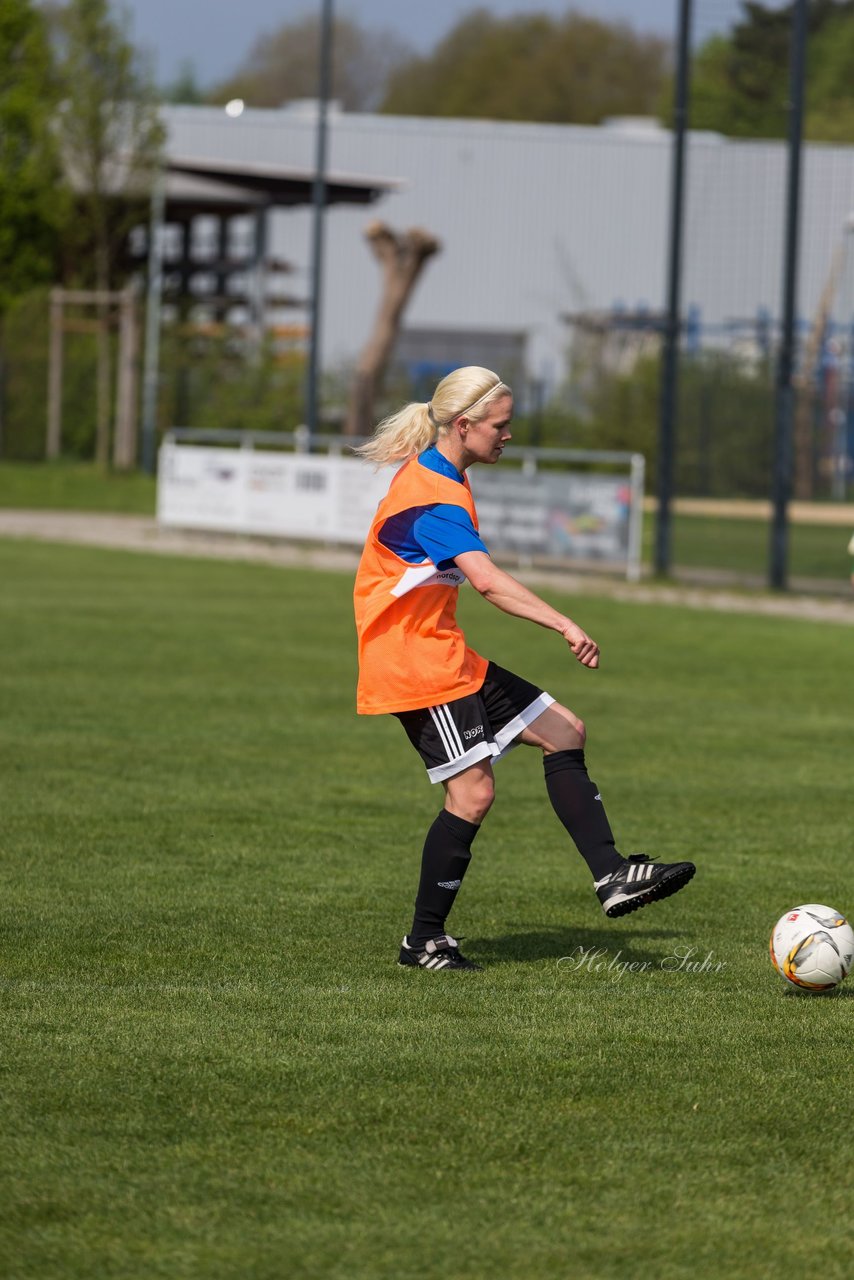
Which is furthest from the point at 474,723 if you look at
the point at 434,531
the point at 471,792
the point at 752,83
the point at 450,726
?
the point at 752,83

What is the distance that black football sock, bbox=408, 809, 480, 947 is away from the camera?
6.05 metres

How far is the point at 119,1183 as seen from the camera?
162 inches

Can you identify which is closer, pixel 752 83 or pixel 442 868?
pixel 442 868

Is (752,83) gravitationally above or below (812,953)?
above

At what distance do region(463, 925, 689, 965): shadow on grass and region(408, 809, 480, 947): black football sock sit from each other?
0.95ft

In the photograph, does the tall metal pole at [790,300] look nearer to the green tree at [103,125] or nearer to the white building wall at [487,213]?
the green tree at [103,125]

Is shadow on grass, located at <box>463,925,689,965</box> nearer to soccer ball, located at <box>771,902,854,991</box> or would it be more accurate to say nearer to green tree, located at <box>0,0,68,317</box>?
soccer ball, located at <box>771,902,854,991</box>

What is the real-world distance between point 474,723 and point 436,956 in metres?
0.74

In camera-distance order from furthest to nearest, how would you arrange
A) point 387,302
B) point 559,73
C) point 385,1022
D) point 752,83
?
point 559,73 → point 387,302 → point 752,83 → point 385,1022

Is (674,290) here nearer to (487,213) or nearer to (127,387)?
(127,387)

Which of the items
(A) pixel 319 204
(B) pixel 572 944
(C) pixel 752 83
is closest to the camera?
(B) pixel 572 944

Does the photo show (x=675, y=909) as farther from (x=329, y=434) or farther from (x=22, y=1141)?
(x=329, y=434)

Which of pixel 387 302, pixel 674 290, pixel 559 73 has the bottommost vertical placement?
pixel 674 290

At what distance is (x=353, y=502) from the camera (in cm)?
2744
